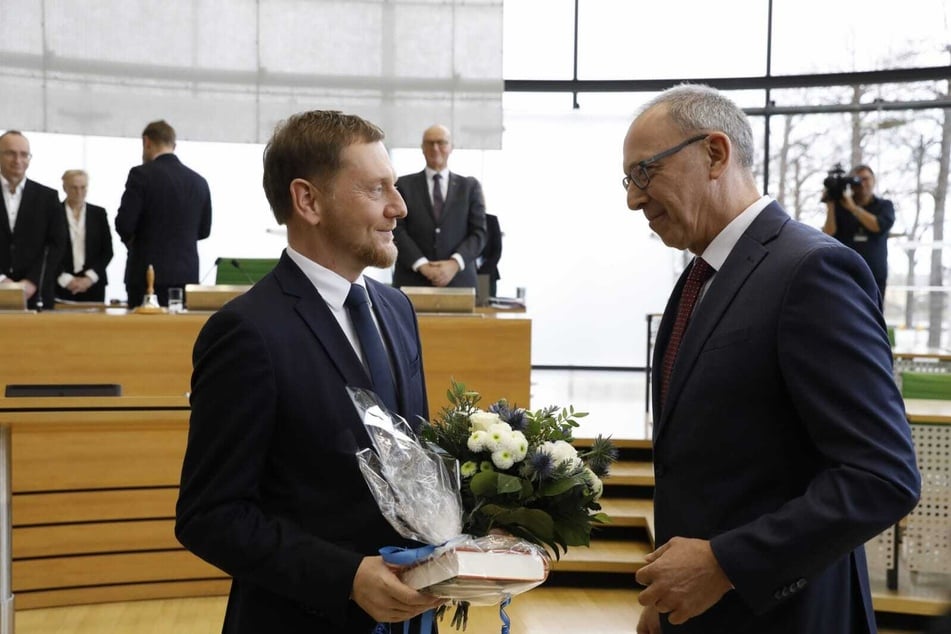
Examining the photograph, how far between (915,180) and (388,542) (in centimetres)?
1094

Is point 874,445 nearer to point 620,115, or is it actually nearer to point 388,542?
point 388,542

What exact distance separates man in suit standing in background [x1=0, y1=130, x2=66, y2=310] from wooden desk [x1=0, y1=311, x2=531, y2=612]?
1.92 metres

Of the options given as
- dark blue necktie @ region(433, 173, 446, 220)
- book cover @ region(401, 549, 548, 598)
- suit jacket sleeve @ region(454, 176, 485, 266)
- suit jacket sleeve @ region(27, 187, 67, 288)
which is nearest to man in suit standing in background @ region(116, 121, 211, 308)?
suit jacket sleeve @ region(27, 187, 67, 288)

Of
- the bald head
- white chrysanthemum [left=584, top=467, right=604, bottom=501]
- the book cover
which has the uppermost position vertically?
the bald head

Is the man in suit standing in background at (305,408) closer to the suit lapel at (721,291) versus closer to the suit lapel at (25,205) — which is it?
the suit lapel at (721,291)

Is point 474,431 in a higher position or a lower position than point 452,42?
lower

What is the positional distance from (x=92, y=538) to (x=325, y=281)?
12.1 ft

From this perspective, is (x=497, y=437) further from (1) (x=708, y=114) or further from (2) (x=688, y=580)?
(1) (x=708, y=114)

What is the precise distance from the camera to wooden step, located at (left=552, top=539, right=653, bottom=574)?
5.80 m

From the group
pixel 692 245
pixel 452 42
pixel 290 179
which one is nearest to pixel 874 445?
pixel 692 245

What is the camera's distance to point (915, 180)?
1137 cm

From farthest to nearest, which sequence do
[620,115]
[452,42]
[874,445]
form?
1. [620,115]
2. [452,42]
3. [874,445]

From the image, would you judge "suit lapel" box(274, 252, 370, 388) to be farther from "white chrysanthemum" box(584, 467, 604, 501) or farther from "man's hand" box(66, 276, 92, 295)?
"man's hand" box(66, 276, 92, 295)

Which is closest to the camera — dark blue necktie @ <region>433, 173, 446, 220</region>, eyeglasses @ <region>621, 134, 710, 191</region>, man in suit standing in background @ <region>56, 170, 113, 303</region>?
eyeglasses @ <region>621, 134, 710, 191</region>
